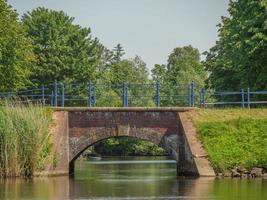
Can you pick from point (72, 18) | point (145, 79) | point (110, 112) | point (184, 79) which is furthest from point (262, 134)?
point (145, 79)

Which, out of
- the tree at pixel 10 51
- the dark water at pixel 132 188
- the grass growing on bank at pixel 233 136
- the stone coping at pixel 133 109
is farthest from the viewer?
the tree at pixel 10 51

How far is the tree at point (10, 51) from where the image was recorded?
48.5m

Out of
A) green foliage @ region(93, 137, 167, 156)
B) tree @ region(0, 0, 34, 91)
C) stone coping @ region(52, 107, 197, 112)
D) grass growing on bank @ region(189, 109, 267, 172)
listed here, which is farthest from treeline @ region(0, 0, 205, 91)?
grass growing on bank @ region(189, 109, 267, 172)

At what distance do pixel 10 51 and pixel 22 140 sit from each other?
14.3m

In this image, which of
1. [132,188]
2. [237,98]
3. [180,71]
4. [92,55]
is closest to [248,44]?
[237,98]

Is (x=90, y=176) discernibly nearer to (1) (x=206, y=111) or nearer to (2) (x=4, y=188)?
(1) (x=206, y=111)

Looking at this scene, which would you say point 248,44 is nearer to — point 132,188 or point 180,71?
point 132,188

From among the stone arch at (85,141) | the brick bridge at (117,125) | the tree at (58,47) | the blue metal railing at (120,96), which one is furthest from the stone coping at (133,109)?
the tree at (58,47)

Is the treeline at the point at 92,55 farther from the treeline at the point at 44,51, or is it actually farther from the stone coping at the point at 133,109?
the stone coping at the point at 133,109

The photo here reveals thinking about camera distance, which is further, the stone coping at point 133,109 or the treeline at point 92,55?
the treeline at point 92,55

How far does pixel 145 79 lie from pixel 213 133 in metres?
66.5

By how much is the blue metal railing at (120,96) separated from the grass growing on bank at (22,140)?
85 cm

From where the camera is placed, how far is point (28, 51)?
5203 centimetres

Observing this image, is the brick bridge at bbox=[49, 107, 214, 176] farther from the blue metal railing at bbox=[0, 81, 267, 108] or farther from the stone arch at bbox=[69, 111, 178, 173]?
the blue metal railing at bbox=[0, 81, 267, 108]
